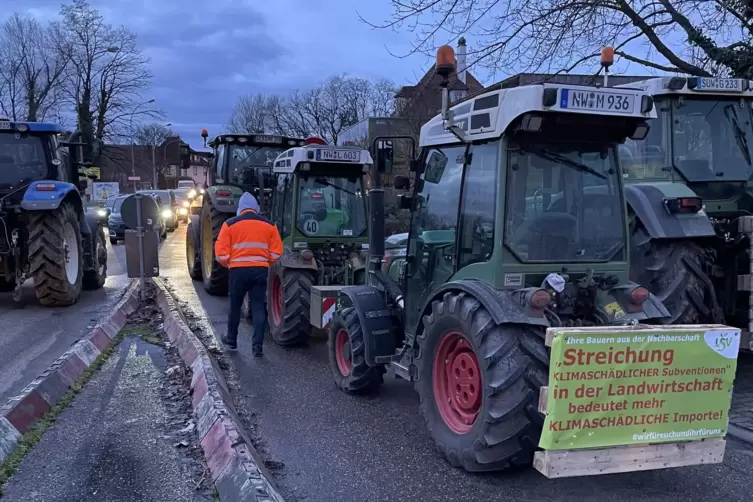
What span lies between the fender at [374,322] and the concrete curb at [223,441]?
1.21 metres

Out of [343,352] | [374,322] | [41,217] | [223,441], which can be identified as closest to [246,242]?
[343,352]

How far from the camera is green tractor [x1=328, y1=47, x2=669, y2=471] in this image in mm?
3896

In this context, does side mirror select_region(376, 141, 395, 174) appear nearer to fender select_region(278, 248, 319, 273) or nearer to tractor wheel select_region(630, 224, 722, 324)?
tractor wheel select_region(630, 224, 722, 324)

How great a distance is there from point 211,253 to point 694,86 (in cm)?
824

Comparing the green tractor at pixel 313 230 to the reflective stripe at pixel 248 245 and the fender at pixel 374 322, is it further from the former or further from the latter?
the fender at pixel 374 322

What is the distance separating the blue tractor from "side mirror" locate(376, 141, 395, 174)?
6.32 metres

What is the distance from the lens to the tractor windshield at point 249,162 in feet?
38.2

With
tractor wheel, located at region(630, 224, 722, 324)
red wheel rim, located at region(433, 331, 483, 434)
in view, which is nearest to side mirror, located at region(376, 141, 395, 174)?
red wheel rim, located at region(433, 331, 483, 434)

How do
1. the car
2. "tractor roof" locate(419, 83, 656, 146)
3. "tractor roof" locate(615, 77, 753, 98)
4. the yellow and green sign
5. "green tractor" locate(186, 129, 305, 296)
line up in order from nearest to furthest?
the yellow and green sign, "tractor roof" locate(419, 83, 656, 146), "tractor roof" locate(615, 77, 753, 98), "green tractor" locate(186, 129, 305, 296), the car

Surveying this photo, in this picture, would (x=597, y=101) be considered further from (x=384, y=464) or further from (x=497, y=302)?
(x=384, y=464)

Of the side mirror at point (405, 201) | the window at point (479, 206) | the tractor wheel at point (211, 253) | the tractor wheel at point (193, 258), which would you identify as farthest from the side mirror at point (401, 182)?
the tractor wheel at point (193, 258)

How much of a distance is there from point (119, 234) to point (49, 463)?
66.2 feet

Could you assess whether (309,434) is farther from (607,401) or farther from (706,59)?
(706,59)

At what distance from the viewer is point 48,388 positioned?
18.0ft
